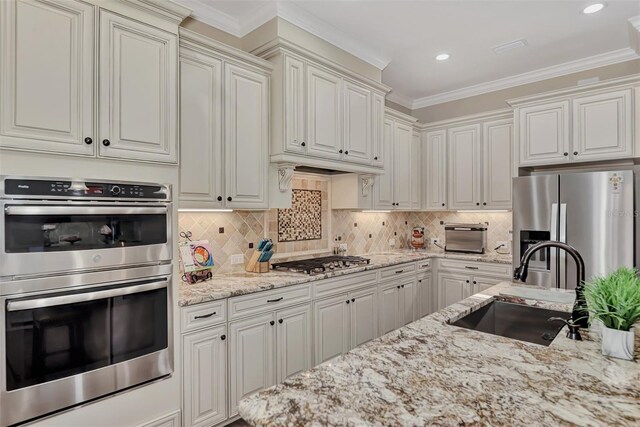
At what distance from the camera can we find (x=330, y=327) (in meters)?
2.99

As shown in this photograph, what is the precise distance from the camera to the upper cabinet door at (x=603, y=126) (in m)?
3.21

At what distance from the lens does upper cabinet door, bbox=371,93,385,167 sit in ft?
11.8

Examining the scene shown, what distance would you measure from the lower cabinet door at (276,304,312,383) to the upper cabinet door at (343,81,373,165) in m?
1.47

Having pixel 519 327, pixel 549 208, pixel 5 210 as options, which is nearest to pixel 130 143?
pixel 5 210

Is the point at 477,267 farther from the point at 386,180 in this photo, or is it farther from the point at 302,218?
the point at 302,218

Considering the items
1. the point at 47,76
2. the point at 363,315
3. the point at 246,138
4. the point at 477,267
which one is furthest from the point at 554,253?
the point at 47,76

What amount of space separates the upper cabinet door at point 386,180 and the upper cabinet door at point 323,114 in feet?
3.25

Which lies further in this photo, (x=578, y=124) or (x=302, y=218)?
(x=302, y=218)

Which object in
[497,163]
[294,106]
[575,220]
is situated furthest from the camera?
[497,163]

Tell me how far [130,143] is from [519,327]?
232cm

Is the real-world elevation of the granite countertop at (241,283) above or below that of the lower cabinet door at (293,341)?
above

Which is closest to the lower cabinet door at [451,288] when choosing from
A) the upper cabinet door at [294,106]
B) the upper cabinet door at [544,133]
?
the upper cabinet door at [544,133]

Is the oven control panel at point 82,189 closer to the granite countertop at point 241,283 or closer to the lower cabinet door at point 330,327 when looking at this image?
the granite countertop at point 241,283

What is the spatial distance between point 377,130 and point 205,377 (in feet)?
8.86
